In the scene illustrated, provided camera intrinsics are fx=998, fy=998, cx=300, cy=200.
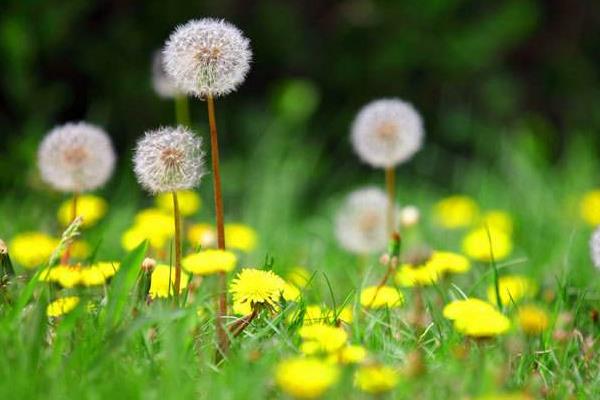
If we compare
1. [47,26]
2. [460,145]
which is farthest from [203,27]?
[460,145]

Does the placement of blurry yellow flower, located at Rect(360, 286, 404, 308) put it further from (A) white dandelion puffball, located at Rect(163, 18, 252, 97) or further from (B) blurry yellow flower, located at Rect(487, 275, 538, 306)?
(A) white dandelion puffball, located at Rect(163, 18, 252, 97)

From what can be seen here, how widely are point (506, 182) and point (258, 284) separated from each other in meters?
3.06

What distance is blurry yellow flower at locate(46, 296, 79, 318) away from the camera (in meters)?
2.04

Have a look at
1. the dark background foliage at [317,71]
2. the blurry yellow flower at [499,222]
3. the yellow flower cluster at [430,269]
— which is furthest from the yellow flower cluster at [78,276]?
the dark background foliage at [317,71]

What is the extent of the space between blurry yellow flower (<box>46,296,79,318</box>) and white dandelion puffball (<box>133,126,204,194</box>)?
0.96 feet

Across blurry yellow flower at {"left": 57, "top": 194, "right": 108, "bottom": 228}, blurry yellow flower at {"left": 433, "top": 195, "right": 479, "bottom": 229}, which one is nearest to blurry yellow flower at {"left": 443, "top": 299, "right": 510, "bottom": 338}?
blurry yellow flower at {"left": 57, "top": 194, "right": 108, "bottom": 228}

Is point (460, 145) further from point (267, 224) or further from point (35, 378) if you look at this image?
point (35, 378)

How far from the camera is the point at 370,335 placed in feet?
7.00

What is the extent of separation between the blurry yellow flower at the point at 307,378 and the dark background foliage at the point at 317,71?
2.86m

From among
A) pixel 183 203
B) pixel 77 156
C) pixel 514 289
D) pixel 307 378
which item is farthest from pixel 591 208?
pixel 307 378

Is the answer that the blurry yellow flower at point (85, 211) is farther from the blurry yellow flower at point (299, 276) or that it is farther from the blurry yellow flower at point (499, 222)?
the blurry yellow flower at point (499, 222)

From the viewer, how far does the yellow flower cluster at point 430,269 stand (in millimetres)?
2426

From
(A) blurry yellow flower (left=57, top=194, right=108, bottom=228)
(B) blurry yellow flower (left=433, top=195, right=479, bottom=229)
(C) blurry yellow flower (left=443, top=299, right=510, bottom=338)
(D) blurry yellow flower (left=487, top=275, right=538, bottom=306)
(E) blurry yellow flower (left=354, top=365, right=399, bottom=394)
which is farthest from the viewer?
(B) blurry yellow flower (left=433, top=195, right=479, bottom=229)

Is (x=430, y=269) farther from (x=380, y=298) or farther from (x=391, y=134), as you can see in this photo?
(x=391, y=134)
